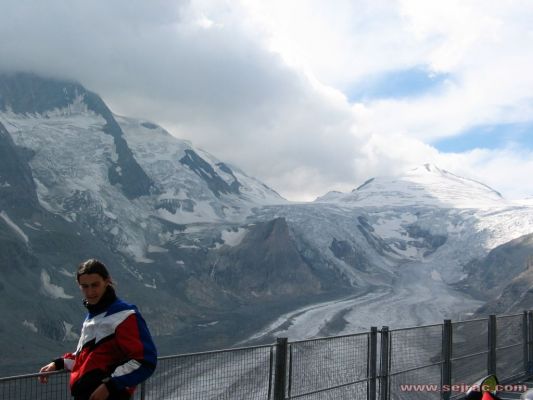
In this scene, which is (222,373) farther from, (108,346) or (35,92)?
(35,92)

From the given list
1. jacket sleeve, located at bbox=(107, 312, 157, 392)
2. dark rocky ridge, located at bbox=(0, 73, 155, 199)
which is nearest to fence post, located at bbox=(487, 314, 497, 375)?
jacket sleeve, located at bbox=(107, 312, 157, 392)

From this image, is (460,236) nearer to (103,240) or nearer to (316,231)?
(316,231)

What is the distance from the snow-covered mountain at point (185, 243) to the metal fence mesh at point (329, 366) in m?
45.3

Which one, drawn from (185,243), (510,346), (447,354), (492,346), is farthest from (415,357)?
(185,243)

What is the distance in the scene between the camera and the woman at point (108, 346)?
4.05 metres

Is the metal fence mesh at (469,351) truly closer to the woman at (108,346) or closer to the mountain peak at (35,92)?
the woman at (108,346)

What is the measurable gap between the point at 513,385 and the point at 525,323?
143 centimetres

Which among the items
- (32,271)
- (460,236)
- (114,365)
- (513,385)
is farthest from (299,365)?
(460,236)

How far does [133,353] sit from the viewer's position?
13.5 ft

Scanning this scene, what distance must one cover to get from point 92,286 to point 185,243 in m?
107

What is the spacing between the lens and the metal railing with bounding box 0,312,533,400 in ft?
23.8

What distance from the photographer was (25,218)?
8019 cm

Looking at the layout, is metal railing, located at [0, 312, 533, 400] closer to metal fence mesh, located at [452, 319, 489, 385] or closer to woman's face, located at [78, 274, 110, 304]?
metal fence mesh, located at [452, 319, 489, 385]

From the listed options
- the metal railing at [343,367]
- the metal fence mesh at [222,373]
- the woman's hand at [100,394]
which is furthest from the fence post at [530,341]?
the woman's hand at [100,394]
